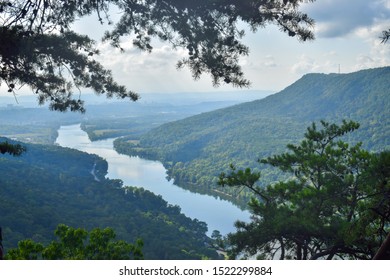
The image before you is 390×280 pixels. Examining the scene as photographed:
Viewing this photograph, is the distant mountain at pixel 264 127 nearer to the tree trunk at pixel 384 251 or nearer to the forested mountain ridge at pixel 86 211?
the forested mountain ridge at pixel 86 211

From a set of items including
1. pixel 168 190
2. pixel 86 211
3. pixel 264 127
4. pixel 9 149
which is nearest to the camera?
pixel 9 149

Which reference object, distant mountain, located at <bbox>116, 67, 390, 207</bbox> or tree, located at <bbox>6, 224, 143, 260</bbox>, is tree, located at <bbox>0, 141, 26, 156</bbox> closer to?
tree, located at <bbox>6, 224, 143, 260</bbox>

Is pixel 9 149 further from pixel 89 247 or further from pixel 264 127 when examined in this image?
pixel 264 127

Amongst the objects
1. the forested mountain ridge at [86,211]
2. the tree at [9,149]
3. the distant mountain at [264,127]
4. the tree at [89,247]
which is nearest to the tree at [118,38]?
the tree at [9,149]


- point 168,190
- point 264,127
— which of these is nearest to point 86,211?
point 168,190

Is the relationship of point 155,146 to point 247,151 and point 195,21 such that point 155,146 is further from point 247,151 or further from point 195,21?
point 195,21

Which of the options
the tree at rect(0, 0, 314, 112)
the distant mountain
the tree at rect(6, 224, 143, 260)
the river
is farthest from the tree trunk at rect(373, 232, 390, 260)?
the distant mountain
